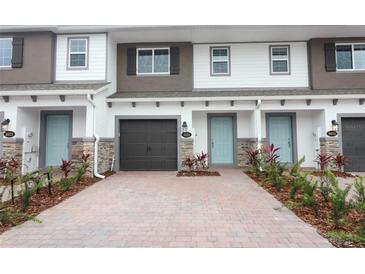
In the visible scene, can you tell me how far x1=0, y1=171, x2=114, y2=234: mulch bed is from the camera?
444cm

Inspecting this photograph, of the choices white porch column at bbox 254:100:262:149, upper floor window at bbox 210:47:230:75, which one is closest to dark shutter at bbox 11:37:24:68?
upper floor window at bbox 210:47:230:75

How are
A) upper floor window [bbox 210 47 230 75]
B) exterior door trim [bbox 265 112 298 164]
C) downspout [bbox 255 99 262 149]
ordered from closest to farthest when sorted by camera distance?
1. downspout [bbox 255 99 262 149]
2. exterior door trim [bbox 265 112 298 164]
3. upper floor window [bbox 210 47 230 75]

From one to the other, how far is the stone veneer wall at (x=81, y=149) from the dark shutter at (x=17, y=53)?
416 cm

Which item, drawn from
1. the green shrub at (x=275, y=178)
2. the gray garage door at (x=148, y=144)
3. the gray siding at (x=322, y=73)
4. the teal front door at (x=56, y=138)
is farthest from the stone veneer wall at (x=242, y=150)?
the teal front door at (x=56, y=138)

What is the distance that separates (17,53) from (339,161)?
46.1ft

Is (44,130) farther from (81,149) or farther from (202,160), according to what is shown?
(202,160)

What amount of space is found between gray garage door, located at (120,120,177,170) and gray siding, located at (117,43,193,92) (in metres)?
1.74

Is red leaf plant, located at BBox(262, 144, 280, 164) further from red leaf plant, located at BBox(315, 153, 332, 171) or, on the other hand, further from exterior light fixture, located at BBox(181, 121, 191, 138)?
exterior light fixture, located at BBox(181, 121, 191, 138)

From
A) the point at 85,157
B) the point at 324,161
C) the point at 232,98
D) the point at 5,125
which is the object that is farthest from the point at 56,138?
the point at 324,161

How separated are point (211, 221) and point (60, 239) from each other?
2.53 meters

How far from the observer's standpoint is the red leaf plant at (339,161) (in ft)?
30.6

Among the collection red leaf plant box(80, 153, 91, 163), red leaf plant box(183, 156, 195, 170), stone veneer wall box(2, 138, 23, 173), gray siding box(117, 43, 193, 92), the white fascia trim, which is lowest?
red leaf plant box(183, 156, 195, 170)

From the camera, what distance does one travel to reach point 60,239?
3.66 meters
